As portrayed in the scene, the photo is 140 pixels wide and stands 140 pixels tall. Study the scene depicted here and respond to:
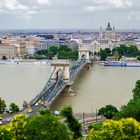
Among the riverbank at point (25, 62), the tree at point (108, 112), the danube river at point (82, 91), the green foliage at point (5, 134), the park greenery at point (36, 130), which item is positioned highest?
the park greenery at point (36, 130)

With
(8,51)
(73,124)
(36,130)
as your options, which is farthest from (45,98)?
(8,51)

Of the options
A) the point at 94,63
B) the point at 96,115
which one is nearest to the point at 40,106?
the point at 96,115

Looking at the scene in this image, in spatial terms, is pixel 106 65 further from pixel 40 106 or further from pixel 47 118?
pixel 47 118

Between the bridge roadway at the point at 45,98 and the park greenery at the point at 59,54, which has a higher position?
the bridge roadway at the point at 45,98

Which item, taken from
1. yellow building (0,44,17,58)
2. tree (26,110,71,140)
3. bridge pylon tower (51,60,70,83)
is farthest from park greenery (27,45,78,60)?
tree (26,110,71,140)

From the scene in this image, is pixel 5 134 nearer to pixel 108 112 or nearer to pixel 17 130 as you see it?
pixel 17 130

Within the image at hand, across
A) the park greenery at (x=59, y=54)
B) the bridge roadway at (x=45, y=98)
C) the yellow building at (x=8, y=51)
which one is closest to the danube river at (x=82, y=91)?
the bridge roadway at (x=45, y=98)

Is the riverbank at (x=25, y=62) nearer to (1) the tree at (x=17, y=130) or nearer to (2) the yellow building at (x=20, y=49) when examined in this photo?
(2) the yellow building at (x=20, y=49)
